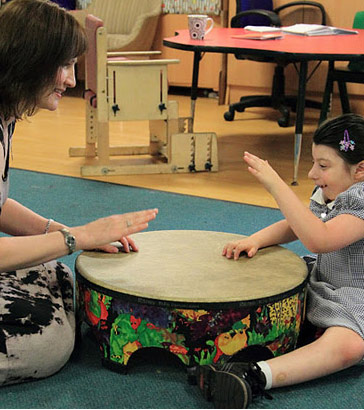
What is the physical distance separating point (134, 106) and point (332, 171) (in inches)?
69.2

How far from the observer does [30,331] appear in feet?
5.29

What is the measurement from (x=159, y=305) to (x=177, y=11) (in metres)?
4.35

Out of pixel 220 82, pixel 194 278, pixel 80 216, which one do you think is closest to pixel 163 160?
pixel 80 216

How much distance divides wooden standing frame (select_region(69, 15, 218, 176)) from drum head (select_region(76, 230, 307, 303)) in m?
1.57

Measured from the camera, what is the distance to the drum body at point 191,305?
158cm

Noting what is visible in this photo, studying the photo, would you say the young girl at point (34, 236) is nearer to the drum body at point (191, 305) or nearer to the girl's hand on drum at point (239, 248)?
the drum body at point (191, 305)

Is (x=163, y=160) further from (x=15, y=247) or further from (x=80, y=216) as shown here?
(x=15, y=247)

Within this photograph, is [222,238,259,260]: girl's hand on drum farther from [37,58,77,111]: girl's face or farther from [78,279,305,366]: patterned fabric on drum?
[37,58,77,111]: girl's face

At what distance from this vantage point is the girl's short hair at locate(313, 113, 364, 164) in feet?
5.82

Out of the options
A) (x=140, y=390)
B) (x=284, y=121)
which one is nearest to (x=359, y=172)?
(x=140, y=390)

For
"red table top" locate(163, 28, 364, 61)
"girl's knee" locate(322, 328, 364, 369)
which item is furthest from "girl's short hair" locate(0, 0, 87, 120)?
"red table top" locate(163, 28, 364, 61)

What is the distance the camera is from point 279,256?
6.03 ft

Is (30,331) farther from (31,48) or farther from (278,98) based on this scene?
(278,98)

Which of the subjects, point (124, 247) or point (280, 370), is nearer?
point (280, 370)
